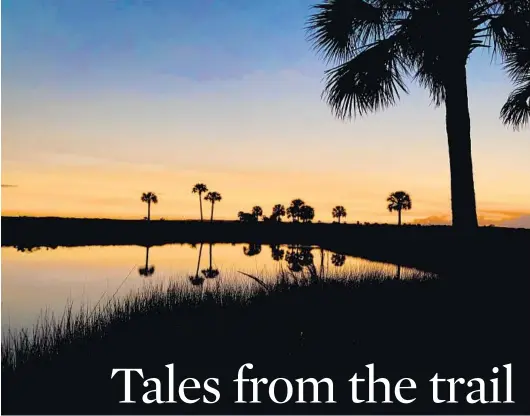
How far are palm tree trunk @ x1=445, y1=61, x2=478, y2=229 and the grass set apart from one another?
1.30 metres

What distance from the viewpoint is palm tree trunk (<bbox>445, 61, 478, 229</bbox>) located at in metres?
9.60

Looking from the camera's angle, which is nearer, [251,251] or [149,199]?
[251,251]

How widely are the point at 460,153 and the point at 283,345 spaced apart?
5143mm

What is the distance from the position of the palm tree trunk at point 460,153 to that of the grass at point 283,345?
1305 millimetres

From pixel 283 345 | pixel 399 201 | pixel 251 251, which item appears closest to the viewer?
pixel 283 345

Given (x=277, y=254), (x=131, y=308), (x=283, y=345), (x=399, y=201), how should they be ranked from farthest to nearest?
(x=399, y=201), (x=277, y=254), (x=131, y=308), (x=283, y=345)

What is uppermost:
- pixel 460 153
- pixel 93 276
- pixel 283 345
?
pixel 460 153

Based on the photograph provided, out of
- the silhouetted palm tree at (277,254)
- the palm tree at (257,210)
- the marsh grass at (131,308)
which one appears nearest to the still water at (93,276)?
the marsh grass at (131,308)

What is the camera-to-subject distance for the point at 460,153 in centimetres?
962

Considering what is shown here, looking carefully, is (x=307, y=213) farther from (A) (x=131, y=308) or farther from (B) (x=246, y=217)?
(A) (x=131, y=308)

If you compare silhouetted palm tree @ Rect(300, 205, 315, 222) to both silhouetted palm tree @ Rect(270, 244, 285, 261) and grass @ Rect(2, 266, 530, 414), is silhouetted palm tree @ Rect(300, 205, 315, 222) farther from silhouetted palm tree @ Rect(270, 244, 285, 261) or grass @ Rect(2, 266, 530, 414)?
grass @ Rect(2, 266, 530, 414)

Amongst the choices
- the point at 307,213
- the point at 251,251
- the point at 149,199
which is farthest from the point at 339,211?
the point at 251,251

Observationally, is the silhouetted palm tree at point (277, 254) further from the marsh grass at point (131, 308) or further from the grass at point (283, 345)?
the grass at point (283, 345)

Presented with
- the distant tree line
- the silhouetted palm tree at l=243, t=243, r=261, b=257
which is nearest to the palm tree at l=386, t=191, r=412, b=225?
the distant tree line
